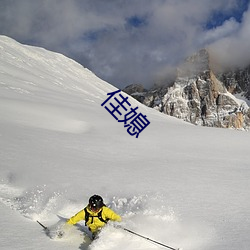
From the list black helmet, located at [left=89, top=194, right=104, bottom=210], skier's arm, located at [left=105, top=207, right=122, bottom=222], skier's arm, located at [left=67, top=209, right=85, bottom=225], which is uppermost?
black helmet, located at [left=89, top=194, right=104, bottom=210]

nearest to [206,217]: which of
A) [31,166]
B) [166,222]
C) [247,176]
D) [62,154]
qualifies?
[166,222]

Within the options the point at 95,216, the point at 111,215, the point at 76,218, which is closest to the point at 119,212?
the point at 111,215

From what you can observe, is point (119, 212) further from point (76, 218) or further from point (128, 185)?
point (128, 185)

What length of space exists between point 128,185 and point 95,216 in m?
2.41

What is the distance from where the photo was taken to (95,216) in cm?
596

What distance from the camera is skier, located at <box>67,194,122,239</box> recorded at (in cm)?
588

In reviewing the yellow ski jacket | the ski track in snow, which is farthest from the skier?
the ski track in snow

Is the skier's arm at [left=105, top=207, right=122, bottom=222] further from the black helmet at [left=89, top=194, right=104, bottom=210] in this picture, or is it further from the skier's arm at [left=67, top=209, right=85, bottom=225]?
the skier's arm at [left=67, top=209, right=85, bottom=225]

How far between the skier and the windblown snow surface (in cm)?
21

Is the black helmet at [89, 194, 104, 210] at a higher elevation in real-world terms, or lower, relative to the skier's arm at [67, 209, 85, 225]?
higher

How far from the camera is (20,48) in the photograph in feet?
211

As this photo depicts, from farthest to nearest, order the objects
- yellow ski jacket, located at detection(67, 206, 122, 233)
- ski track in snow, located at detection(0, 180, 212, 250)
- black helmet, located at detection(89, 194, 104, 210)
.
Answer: yellow ski jacket, located at detection(67, 206, 122, 233) → black helmet, located at detection(89, 194, 104, 210) → ski track in snow, located at detection(0, 180, 212, 250)

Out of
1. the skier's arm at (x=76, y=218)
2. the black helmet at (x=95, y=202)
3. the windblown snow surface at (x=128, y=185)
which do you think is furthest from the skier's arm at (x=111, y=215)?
the skier's arm at (x=76, y=218)

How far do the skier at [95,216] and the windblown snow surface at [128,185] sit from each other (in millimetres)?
207
